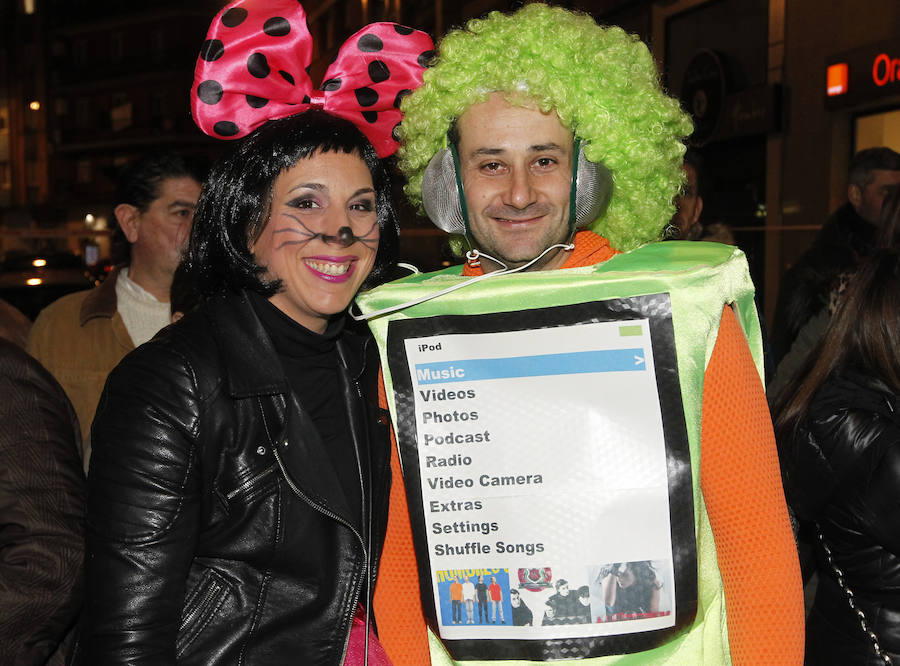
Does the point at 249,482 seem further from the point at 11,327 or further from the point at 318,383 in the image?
the point at 11,327

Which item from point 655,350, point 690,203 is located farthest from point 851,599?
point 690,203

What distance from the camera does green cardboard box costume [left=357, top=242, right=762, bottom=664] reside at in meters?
1.74

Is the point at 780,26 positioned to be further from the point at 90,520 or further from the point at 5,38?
the point at 5,38

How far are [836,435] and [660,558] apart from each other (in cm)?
93

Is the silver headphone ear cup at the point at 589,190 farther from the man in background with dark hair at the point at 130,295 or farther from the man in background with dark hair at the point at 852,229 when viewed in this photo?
the man in background with dark hair at the point at 852,229

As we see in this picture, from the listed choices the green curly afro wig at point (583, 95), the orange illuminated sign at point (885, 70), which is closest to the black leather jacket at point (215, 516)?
the green curly afro wig at point (583, 95)

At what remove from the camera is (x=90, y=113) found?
51.6 metres

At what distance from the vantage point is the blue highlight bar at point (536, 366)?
177cm

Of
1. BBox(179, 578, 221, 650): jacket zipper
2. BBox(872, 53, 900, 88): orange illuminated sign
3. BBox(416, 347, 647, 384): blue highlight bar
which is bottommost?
BBox(179, 578, 221, 650): jacket zipper

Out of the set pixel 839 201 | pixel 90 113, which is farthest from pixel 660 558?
pixel 90 113

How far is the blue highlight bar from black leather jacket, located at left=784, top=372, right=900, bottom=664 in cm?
95

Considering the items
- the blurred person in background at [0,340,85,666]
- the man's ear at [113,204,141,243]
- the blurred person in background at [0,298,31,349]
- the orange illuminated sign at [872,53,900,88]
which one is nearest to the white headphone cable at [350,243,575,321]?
the blurred person in background at [0,340,85,666]

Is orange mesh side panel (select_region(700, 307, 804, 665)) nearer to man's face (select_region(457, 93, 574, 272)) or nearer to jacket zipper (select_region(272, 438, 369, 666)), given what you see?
man's face (select_region(457, 93, 574, 272))

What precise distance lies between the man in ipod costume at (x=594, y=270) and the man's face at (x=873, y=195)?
3.06 m
